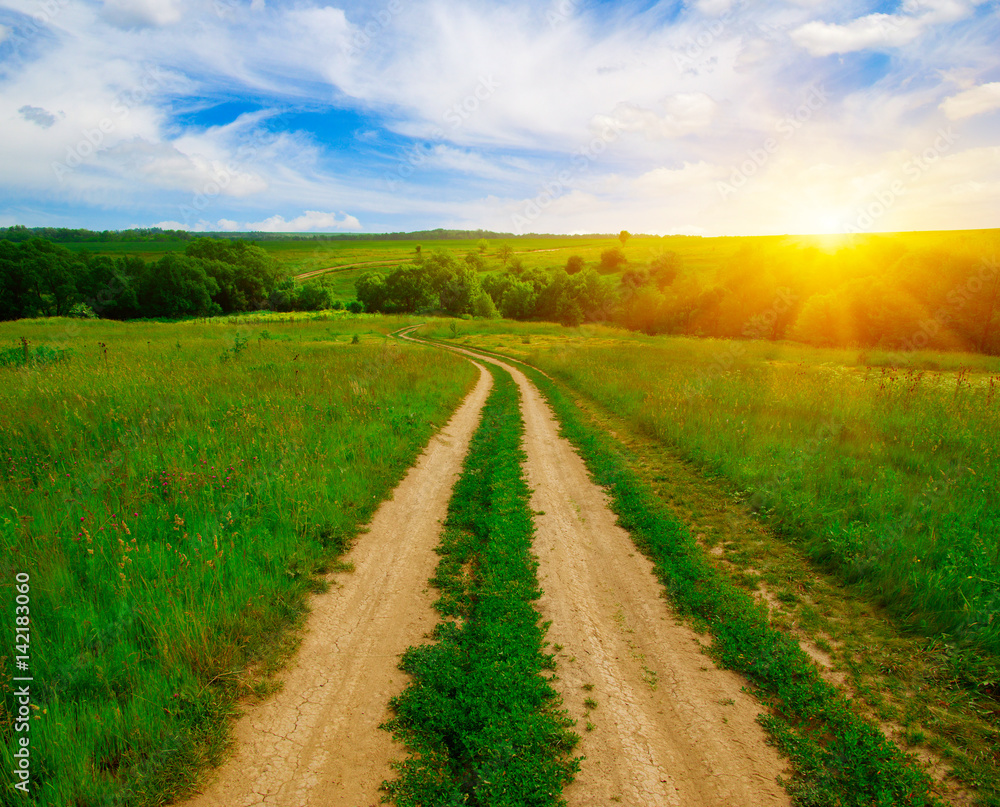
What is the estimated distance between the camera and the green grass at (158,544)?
3.09m

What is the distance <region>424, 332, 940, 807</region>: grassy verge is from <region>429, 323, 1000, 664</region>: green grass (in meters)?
1.56

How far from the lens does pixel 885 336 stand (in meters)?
40.4

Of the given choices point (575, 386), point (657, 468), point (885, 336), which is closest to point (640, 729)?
point (657, 468)

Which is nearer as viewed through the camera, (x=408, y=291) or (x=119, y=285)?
(x=119, y=285)

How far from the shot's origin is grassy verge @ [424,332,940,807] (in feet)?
9.87

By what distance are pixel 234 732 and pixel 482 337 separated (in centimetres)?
4737

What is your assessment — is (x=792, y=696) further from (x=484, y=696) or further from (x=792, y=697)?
(x=484, y=696)

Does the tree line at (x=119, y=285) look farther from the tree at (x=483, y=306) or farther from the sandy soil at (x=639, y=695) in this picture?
the sandy soil at (x=639, y=695)

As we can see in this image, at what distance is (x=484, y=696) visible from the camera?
3674 mm

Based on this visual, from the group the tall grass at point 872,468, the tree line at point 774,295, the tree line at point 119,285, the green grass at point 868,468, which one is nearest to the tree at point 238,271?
the tree line at point 119,285

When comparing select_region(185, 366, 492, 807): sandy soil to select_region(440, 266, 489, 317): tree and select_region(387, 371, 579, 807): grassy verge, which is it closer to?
select_region(387, 371, 579, 807): grassy verge

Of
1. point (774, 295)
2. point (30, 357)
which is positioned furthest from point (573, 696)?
point (774, 295)

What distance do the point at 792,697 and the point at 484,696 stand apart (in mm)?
2613

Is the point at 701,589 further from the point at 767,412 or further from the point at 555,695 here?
the point at 767,412
